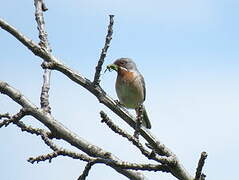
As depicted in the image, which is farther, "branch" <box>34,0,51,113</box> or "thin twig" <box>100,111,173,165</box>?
"branch" <box>34,0,51,113</box>

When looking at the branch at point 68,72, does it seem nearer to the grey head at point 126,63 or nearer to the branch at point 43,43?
the branch at point 43,43

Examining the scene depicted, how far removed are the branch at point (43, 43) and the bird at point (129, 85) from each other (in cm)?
679

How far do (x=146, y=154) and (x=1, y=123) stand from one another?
1.27m

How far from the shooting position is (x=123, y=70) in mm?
13016

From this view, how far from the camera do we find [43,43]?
4867mm

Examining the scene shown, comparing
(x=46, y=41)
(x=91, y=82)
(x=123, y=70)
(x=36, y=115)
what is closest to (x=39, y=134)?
(x=36, y=115)

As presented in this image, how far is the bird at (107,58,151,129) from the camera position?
12469 millimetres

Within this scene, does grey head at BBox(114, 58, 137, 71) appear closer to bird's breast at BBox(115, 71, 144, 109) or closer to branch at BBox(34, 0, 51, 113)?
bird's breast at BBox(115, 71, 144, 109)

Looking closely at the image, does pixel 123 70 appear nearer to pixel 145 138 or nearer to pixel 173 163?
pixel 145 138

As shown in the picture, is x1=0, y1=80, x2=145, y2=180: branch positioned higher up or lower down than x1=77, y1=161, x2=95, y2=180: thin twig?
higher up

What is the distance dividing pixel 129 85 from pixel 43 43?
786 centimetres

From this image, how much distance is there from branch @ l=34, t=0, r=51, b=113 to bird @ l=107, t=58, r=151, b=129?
22.3 feet

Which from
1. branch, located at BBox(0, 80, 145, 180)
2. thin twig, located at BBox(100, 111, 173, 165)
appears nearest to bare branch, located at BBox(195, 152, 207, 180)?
thin twig, located at BBox(100, 111, 173, 165)

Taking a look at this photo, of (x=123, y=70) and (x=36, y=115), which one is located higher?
(x=123, y=70)
